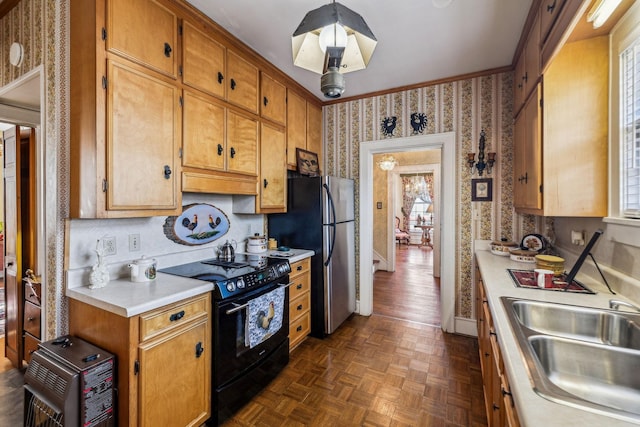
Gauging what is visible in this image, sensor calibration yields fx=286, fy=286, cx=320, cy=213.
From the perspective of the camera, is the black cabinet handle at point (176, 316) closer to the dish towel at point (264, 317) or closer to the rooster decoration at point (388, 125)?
the dish towel at point (264, 317)

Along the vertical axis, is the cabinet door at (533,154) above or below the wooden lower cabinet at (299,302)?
above

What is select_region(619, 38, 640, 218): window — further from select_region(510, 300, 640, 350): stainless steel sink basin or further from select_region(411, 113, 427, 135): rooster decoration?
select_region(411, 113, 427, 135): rooster decoration

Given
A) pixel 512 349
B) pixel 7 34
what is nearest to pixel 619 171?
pixel 512 349

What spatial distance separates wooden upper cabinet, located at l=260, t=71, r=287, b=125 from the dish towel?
164cm

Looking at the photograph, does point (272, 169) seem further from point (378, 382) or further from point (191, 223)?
point (378, 382)

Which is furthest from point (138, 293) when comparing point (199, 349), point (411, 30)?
point (411, 30)

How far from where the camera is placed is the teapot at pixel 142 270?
1752 mm

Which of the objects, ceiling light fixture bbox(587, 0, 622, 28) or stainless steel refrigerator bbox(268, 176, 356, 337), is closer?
ceiling light fixture bbox(587, 0, 622, 28)

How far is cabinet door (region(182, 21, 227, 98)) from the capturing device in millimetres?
1956

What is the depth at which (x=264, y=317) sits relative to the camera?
2.10 meters

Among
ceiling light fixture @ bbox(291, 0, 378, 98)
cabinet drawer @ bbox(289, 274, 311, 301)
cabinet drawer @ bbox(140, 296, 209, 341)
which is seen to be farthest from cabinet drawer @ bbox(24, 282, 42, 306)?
ceiling light fixture @ bbox(291, 0, 378, 98)

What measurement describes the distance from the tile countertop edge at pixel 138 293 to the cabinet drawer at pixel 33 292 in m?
0.82

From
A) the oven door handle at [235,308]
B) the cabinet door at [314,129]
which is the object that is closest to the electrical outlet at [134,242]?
the oven door handle at [235,308]

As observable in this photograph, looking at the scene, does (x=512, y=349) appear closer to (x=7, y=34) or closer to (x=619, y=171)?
(x=619, y=171)
